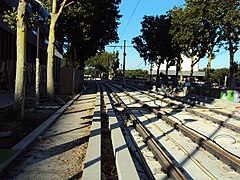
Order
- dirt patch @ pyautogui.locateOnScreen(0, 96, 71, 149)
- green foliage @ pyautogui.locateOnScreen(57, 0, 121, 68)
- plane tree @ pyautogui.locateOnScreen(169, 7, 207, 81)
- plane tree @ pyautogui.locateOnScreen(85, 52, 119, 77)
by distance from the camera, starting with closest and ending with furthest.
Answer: dirt patch @ pyautogui.locateOnScreen(0, 96, 71, 149) → green foliage @ pyautogui.locateOnScreen(57, 0, 121, 68) → plane tree @ pyautogui.locateOnScreen(169, 7, 207, 81) → plane tree @ pyautogui.locateOnScreen(85, 52, 119, 77)

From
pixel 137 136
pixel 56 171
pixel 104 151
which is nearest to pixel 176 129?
pixel 137 136

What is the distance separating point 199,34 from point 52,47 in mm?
16871

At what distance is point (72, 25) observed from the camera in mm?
26766

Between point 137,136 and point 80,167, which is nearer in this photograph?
point 80,167

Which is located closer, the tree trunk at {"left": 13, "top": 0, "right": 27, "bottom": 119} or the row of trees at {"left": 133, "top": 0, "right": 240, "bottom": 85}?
the tree trunk at {"left": 13, "top": 0, "right": 27, "bottom": 119}

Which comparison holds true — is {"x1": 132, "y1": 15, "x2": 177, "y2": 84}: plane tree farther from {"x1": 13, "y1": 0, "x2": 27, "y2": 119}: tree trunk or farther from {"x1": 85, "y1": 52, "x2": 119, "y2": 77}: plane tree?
{"x1": 85, "y1": 52, "x2": 119, "y2": 77}: plane tree

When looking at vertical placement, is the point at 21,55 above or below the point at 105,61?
below

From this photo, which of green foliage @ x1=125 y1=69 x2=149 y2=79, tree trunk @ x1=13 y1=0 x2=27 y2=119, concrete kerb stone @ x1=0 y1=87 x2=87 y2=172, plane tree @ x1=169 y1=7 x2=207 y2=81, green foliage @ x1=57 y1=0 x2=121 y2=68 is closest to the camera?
concrete kerb stone @ x1=0 y1=87 x2=87 y2=172

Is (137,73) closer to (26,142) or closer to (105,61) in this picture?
(105,61)

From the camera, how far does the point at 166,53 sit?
4394 centimetres

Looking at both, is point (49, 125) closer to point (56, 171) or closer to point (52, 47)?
point (56, 171)

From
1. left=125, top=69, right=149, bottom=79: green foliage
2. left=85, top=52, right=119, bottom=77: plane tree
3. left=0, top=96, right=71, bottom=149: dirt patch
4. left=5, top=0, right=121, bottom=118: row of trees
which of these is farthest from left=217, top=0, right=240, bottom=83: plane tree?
left=125, top=69, right=149, bottom=79: green foliage

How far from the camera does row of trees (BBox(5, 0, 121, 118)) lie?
9.98m

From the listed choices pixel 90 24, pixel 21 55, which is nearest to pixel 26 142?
pixel 21 55
